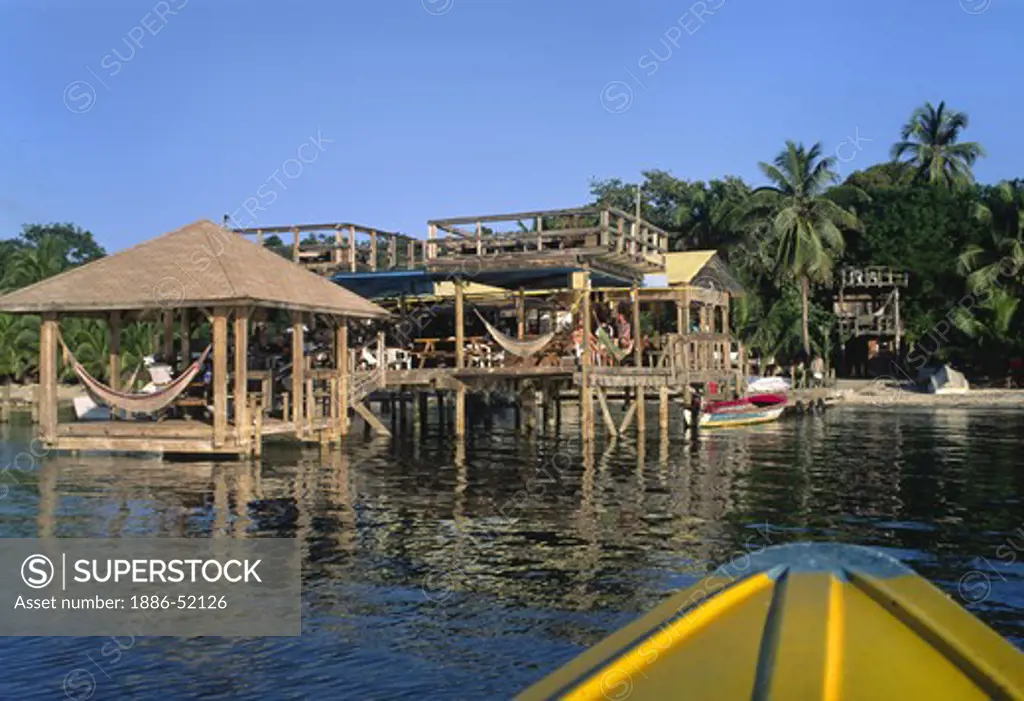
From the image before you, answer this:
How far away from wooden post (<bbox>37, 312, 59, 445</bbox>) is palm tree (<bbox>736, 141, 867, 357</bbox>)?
34077mm

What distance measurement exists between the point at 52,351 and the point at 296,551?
→ 12.1m

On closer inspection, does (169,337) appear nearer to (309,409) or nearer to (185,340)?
(185,340)

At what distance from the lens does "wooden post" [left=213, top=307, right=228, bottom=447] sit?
1969 centimetres

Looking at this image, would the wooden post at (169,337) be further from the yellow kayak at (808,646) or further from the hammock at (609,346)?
the yellow kayak at (808,646)

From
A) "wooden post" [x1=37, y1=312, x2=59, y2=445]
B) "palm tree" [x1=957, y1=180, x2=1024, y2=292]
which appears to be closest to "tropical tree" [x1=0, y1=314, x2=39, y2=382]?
"wooden post" [x1=37, y1=312, x2=59, y2=445]

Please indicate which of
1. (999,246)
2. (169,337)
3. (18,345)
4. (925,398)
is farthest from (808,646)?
(18,345)

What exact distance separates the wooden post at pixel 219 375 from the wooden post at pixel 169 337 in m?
3.71

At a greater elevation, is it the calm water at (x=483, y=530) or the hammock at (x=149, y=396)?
the hammock at (x=149, y=396)

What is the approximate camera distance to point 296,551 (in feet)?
42.3

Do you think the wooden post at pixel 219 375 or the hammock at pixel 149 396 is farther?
the hammock at pixel 149 396

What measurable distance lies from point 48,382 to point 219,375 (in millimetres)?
4858

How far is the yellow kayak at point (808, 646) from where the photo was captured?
3.62m

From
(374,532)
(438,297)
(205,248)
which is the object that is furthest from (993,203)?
(374,532)

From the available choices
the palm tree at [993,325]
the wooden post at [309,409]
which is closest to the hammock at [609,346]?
the wooden post at [309,409]
